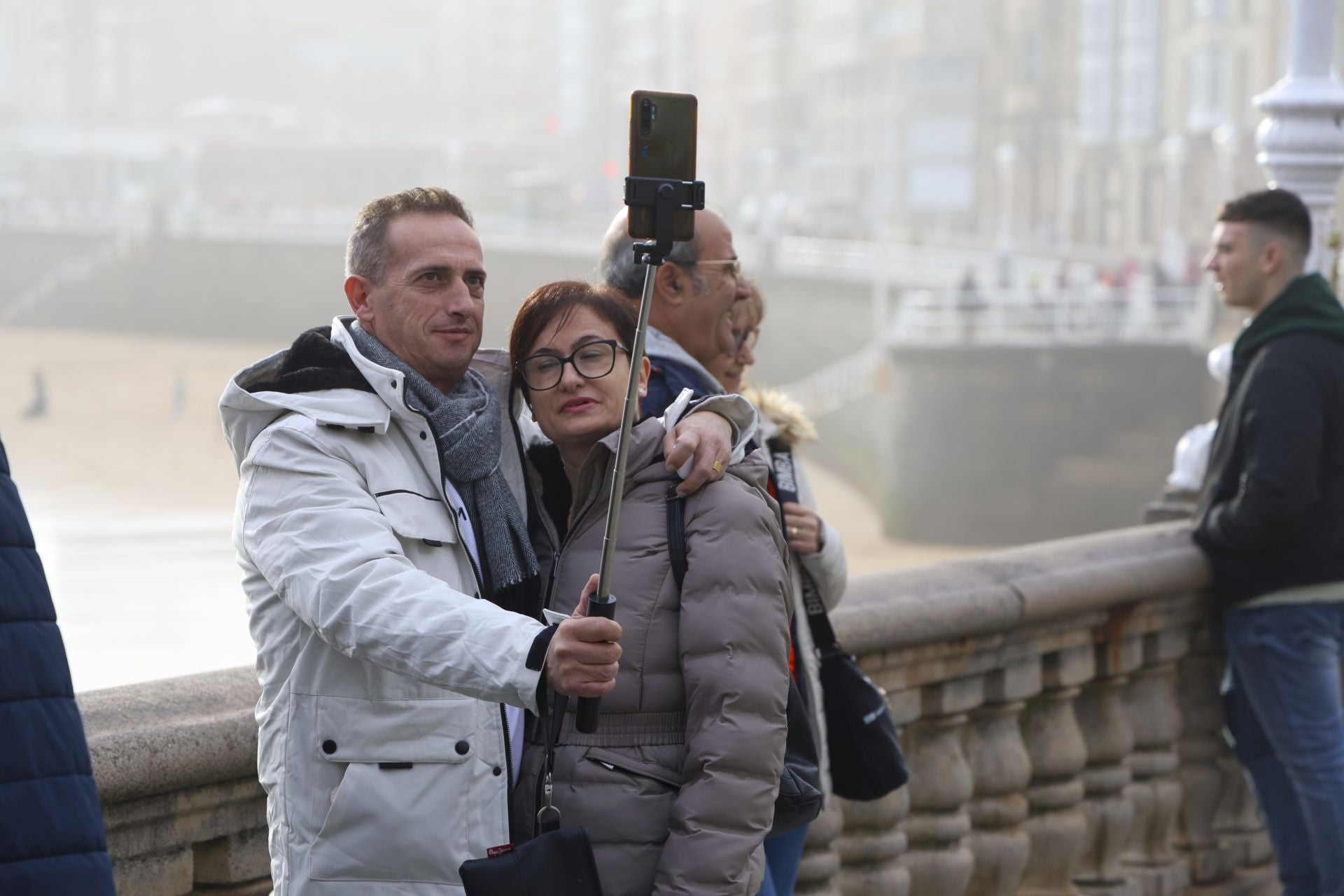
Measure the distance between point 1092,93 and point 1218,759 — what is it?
54119 mm

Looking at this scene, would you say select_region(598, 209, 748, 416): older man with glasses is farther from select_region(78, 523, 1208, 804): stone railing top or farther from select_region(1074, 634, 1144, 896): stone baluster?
select_region(1074, 634, 1144, 896): stone baluster

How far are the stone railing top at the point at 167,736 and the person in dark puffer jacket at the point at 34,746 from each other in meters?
0.84

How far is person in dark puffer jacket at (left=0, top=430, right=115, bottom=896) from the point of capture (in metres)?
1.43

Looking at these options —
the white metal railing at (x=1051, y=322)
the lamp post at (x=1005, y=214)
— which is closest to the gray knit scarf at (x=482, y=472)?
the white metal railing at (x=1051, y=322)

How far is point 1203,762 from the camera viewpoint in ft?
14.1

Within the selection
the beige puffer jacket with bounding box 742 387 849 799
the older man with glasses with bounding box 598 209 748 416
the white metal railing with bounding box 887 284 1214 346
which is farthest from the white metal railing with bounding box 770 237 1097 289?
the older man with glasses with bounding box 598 209 748 416

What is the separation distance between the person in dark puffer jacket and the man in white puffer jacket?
536 millimetres

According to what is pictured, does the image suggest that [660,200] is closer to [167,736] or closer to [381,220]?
[381,220]

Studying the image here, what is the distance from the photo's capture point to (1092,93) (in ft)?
183

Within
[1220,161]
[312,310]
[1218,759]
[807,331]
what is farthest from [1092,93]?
[1218,759]

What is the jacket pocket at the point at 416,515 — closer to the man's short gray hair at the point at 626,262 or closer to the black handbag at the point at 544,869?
the black handbag at the point at 544,869

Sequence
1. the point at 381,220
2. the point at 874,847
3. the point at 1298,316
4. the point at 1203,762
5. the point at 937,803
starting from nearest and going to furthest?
the point at 381,220
the point at 874,847
the point at 937,803
the point at 1298,316
the point at 1203,762

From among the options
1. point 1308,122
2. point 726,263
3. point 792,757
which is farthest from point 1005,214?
point 792,757

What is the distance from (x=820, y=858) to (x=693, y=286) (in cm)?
112
